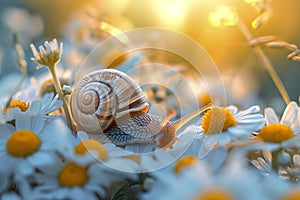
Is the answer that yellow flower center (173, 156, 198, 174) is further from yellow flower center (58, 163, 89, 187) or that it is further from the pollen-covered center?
the pollen-covered center

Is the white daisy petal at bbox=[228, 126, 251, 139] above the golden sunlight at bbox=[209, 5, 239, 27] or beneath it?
beneath

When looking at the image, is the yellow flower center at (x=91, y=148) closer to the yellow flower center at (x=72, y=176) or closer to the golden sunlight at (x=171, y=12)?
the yellow flower center at (x=72, y=176)

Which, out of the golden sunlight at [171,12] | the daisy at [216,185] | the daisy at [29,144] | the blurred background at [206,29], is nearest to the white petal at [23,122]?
the daisy at [29,144]

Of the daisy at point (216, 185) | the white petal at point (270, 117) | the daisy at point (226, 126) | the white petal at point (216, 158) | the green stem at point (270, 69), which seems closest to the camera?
the daisy at point (216, 185)

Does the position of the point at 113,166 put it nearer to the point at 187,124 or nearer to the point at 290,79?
the point at 187,124

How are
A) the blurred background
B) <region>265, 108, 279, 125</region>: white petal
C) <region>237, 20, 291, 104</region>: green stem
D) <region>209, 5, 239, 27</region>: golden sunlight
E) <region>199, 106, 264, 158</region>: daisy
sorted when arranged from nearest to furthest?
<region>199, 106, 264, 158</region>: daisy → <region>265, 108, 279, 125</region>: white petal → <region>237, 20, 291, 104</region>: green stem → <region>209, 5, 239, 27</region>: golden sunlight → the blurred background

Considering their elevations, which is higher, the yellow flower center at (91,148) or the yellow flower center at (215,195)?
the yellow flower center at (215,195)

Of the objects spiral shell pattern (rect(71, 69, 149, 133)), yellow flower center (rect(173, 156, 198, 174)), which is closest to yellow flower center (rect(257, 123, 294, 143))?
yellow flower center (rect(173, 156, 198, 174))
